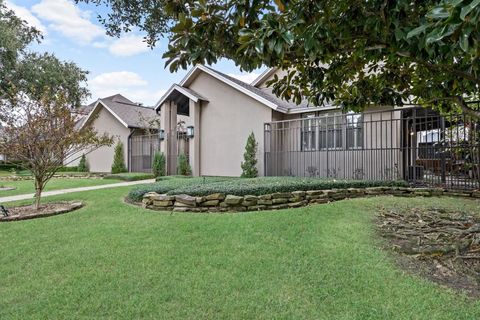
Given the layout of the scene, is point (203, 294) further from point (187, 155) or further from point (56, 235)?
point (187, 155)

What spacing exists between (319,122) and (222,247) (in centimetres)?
942

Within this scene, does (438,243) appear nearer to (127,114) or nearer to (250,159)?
(250,159)

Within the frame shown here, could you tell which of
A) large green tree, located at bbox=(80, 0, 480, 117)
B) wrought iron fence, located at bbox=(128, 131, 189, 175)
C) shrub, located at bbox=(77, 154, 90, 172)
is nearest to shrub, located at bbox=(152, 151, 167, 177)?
wrought iron fence, located at bbox=(128, 131, 189, 175)

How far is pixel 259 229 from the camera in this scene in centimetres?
536

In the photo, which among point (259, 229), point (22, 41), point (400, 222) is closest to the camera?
point (259, 229)

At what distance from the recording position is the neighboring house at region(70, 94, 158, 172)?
19188 mm

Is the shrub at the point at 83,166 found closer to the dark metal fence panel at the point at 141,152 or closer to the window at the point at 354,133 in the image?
the dark metal fence panel at the point at 141,152

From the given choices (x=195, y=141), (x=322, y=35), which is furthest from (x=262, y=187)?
(x=195, y=141)

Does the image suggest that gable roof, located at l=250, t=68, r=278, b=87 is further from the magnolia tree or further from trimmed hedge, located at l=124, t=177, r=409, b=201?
the magnolia tree

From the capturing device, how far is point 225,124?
14.4 metres

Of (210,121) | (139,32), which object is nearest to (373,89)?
(139,32)

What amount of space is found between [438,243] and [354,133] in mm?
7725

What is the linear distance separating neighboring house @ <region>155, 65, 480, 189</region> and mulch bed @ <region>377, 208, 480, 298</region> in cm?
345

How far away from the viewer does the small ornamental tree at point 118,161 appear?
18.9 metres
